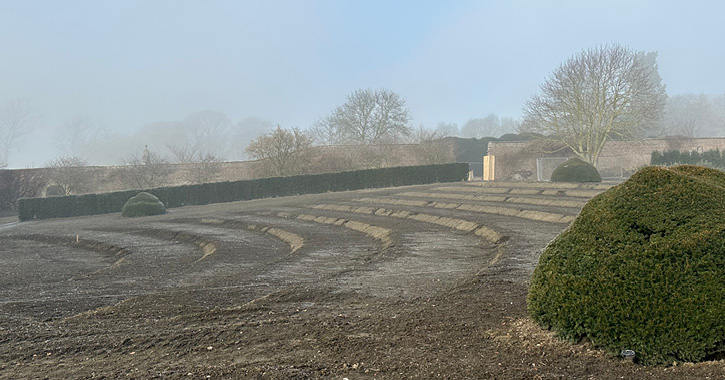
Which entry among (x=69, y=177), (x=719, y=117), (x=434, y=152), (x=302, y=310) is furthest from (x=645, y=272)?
(x=719, y=117)

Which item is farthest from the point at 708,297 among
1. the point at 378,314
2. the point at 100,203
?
the point at 100,203

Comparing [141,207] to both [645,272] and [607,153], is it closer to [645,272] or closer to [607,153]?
[645,272]

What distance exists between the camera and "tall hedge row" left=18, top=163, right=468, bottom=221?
111 ft

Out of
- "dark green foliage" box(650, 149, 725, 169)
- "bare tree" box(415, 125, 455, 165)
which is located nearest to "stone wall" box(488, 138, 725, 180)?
"dark green foliage" box(650, 149, 725, 169)

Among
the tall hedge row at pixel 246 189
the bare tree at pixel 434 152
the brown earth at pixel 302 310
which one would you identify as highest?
the bare tree at pixel 434 152

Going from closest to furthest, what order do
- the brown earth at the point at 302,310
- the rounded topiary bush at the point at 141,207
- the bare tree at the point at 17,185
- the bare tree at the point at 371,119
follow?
the brown earth at the point at 302,310 < the rounded topiary bush at the point at 141,207 < the bare tree at the point at 17,185 < the bare tree at the point at 371,119

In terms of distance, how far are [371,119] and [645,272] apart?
61.7 meters

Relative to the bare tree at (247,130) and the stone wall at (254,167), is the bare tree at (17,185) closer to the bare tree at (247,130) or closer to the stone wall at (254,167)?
the stone wall at (254,167)

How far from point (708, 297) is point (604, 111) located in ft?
124

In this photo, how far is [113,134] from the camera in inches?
5453

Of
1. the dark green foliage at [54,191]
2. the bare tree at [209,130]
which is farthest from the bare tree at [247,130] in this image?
the dark green foliage at [54,191]

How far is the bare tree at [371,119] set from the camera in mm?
64750

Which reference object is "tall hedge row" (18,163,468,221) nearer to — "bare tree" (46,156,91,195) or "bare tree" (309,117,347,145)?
"bare tree" (46,156,91,195)

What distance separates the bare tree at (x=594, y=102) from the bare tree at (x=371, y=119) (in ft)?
79.2
